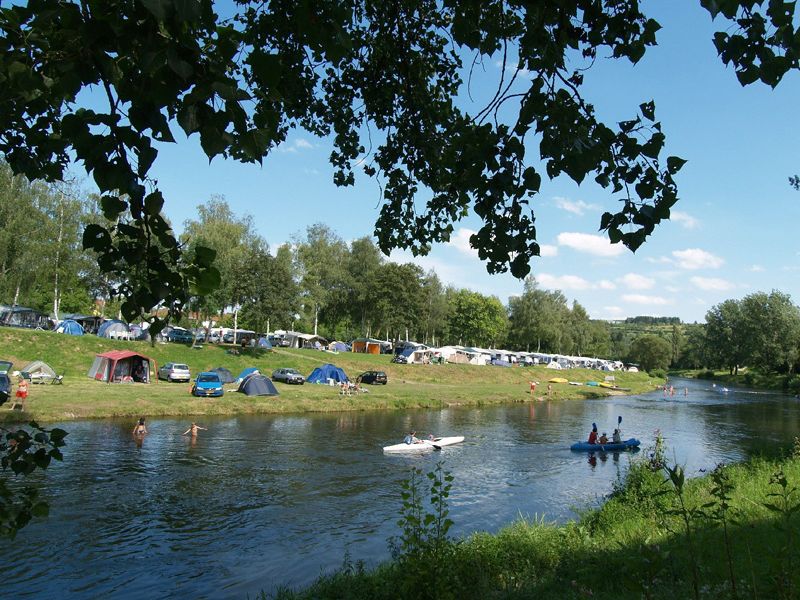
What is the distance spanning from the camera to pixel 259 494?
16734mm

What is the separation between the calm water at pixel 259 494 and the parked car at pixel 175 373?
11.9m

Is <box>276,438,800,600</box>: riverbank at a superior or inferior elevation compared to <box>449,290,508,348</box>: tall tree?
inferior

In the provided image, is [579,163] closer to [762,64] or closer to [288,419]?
[762,64]

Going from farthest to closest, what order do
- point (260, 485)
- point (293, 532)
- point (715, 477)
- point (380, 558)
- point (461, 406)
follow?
1. point (461, 406)
2. point (260, 485)
3. point (293, 532)
4. point (380, 558)
5. point (715, 477)

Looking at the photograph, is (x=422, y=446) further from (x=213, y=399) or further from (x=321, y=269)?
(x=321, y=269)

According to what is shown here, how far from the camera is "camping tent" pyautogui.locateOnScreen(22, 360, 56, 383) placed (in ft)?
106

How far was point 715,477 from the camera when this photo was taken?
476 cm

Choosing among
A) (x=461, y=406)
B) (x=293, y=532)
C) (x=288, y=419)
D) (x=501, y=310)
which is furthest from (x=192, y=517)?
(x=501, y=310)

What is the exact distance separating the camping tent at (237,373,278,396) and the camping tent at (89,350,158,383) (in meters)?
7.20

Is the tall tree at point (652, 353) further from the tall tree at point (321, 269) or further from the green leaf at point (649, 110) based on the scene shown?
the green leaf at point (649, 110)

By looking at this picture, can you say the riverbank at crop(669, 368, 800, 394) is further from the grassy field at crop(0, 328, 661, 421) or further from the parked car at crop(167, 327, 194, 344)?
the parked car at crop(167, 327, 194, 344)

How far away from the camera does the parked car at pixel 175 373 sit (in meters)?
39.2

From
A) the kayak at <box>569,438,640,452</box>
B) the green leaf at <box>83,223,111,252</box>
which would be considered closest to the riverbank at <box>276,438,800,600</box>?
the green leaf at <box>83,223,111,252</box>

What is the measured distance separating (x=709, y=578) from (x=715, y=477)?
301 cm
